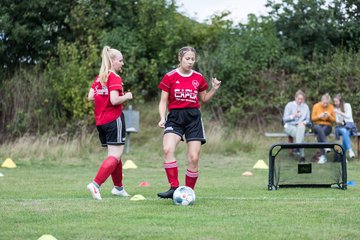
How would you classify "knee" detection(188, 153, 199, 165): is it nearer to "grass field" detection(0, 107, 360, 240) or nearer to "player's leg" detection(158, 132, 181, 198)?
"player's leg" detection(158, 132, 181, 198)

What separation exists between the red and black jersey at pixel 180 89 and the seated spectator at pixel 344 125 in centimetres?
951

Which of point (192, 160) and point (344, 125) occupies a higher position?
point (344, 125)

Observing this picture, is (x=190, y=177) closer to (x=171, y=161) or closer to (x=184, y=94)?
(x=171, y=161)

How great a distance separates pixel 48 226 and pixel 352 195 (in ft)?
15.1

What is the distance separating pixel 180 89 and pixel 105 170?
1.33 metres

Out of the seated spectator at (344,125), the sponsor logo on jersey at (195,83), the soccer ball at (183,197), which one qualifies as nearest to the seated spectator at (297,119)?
the seated spectator at (344,125)

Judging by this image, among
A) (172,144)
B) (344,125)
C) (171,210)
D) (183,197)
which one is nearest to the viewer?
(171,210)

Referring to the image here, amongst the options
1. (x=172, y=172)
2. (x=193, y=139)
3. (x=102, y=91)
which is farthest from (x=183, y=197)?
(x=102, y=91)

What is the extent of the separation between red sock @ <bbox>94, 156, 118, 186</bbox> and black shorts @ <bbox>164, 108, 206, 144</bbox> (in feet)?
2.54

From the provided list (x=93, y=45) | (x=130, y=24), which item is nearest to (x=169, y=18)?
(x=130, y=24)

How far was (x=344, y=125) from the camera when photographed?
18.5 metres

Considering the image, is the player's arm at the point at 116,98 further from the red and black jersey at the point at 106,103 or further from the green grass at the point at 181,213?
the green grass at the point at 181,213

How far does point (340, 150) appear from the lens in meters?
11.0

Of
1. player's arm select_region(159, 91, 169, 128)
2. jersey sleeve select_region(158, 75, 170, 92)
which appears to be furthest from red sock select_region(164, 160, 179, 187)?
jersey sleeve select_region(158, 75, 170, 92)
